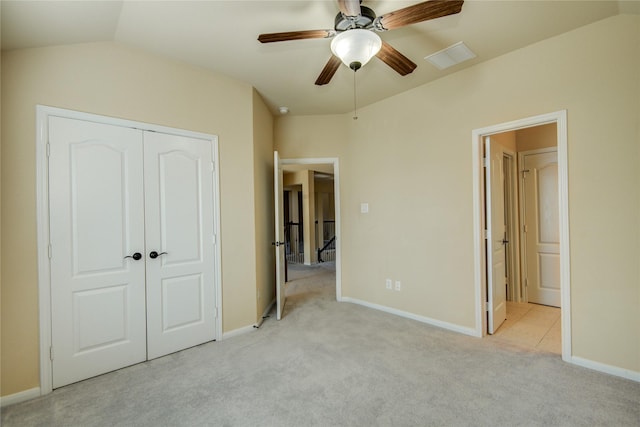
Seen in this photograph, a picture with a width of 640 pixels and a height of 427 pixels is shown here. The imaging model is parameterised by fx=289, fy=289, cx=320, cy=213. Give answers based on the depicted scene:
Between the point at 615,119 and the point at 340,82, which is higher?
the point at 340,82

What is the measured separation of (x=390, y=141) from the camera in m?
Answer: 3.74

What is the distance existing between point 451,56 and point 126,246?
3.37 m

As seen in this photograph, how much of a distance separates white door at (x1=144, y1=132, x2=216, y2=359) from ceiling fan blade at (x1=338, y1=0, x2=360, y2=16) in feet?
6.36

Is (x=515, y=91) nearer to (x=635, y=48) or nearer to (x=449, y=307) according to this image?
(x=635, y=48)

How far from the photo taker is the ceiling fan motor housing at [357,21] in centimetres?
175

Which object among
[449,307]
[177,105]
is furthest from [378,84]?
[449,307]

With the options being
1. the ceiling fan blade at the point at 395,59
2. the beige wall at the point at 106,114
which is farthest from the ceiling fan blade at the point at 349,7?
the beige wall at the point at 106,114

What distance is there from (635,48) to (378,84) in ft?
6.72

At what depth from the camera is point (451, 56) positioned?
2.65 m

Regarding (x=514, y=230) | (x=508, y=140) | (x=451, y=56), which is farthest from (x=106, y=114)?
(x=514, y=230)

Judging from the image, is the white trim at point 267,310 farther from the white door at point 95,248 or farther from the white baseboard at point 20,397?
the white baseboard at point 20,397

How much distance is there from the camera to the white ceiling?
1.95 m

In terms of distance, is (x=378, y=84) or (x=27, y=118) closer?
(x=27, y=118)

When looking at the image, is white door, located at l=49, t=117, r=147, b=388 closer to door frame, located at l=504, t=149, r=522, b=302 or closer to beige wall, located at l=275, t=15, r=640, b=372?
beige wall, located at l=275, t=15, r=640, b=372
